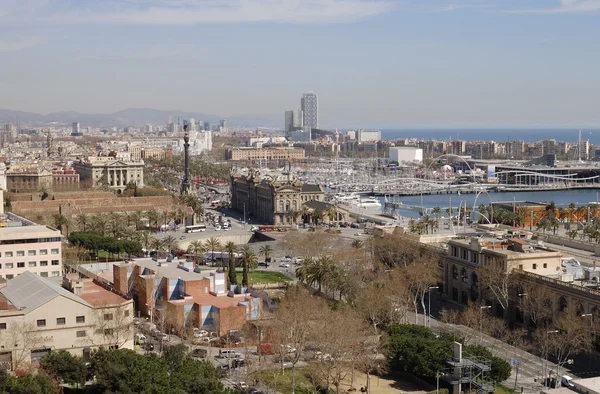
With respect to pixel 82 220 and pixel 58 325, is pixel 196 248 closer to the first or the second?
pixel 82 220

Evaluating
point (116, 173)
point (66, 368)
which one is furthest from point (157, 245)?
point (116, 173)

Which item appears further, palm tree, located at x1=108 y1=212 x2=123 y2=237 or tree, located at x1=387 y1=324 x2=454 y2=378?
palm tree, located at x1=108 y1=212 x2=123 y2=237

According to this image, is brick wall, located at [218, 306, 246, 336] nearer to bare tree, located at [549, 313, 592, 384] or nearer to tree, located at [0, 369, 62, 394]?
tree, located at [0, 369, 62, 394]

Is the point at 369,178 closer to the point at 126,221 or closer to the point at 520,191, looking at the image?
the point at 520,191

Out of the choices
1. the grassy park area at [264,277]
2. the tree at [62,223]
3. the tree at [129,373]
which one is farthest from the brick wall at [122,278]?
the tree at [62,223]

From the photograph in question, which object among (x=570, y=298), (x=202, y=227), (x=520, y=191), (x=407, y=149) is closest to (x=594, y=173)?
(x=520, y=191)

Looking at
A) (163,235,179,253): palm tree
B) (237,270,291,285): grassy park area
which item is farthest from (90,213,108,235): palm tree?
(237,270,291,285): grassy park area
